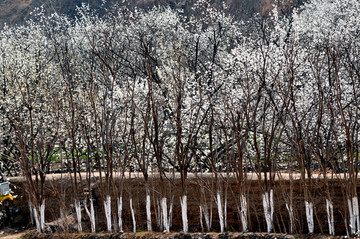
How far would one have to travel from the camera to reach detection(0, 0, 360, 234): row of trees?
12531 millimetres

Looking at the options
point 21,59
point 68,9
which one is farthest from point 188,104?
point 68,9

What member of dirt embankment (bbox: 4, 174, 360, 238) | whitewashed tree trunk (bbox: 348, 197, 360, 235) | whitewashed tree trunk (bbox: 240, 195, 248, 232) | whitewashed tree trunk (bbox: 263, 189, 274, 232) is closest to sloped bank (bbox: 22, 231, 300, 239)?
whitewashed tree trunk (bbox: 240, 195, 248, 232)

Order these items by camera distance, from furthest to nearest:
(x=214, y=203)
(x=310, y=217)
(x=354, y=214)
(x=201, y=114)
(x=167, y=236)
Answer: (x=201, y=114)
(x=214, y=203)
(x=167, y=236)
(x=310, y=217)
(x=354, y=214)

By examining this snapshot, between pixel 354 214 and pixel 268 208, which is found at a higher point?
pixel 268 208

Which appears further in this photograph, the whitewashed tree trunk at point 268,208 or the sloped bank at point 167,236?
the whitewashed tree trunk at point 268,208

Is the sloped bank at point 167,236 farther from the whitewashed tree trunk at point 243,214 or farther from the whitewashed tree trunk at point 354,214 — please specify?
the whitewashed tree trunk at point 354,214

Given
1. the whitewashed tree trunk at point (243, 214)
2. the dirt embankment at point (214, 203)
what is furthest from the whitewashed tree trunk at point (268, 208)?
the dirt embankment at point (214, 203)

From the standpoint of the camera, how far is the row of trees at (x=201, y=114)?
493 inches

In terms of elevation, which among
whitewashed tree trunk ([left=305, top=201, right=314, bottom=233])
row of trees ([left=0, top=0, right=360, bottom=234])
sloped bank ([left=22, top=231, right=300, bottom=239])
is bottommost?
sloped bank ([left=22, top=231, right=300, bottom=239])

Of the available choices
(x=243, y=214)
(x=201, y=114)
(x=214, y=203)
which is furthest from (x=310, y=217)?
(x=201, y=114)

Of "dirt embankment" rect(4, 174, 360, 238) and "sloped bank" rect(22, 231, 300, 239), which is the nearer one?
"sloped bank" rect(22, 231, 300, 239)

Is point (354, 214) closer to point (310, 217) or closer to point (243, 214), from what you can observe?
point (310, 217)

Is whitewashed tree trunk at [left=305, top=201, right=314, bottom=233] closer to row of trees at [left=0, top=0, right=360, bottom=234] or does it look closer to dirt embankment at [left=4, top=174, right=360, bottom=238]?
row of trees at [left=0, top=0, right=360, bottom=234]

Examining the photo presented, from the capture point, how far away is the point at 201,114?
17.0m
